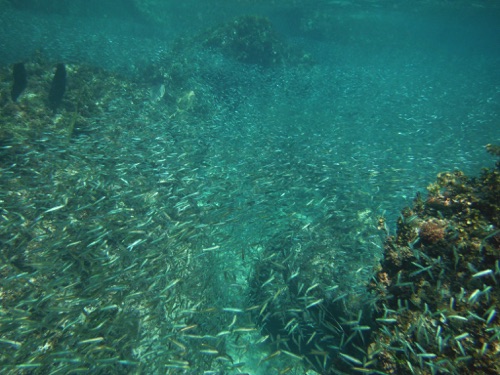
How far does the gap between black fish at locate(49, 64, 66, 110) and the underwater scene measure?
0.06 m

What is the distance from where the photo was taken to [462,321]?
3539 mm

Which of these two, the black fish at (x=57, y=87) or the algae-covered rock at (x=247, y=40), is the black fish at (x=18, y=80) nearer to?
the black fish at (x=57, y=87)

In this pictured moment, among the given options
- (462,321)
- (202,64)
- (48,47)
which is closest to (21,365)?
(462,321)

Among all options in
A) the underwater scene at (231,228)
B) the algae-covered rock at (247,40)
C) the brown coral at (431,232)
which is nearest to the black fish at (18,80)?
the underwater scene at (231,228)

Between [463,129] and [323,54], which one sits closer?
[463,129]

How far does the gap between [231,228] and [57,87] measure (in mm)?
10437

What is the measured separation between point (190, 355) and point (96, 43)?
3334 centimetres

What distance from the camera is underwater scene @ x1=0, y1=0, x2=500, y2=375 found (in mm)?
4168

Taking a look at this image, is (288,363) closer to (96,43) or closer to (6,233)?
(6,233)

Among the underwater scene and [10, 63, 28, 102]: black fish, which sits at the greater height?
[10, 63, 28, 102]: black fish

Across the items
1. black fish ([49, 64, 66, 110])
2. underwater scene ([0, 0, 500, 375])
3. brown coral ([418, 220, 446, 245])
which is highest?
brown coral ([418, 220, 446, 245])

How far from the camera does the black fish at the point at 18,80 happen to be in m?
11.3

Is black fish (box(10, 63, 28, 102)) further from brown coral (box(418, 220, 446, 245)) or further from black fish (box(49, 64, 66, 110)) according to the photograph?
brown coral (box(418, 220, 446, 245))

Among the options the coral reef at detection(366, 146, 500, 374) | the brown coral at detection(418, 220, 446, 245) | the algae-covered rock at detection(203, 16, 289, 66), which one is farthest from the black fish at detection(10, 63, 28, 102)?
the brown coral at detection(418, 220, 446, 245)
